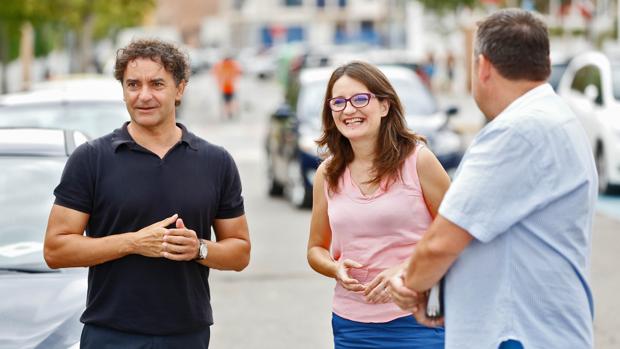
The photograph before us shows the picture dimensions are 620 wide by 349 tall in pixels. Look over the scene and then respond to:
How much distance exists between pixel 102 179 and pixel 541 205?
153 centimetres

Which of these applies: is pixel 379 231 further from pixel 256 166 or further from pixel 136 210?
pixel 256 166

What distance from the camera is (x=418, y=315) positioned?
3.60 meters

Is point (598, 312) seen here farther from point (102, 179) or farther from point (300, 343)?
point (102, 179)

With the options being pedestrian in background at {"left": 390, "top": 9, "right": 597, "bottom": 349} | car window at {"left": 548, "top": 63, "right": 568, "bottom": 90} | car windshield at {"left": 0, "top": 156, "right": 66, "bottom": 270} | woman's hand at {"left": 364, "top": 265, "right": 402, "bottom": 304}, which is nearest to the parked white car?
car window at {"left": 548, "top": 63, "right": 568, "bottom": 90}

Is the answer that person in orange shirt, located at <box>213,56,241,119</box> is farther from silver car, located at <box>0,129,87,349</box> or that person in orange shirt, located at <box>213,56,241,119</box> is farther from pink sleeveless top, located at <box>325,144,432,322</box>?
pink sleeveless top, located at <box>325,144,432,322</box>

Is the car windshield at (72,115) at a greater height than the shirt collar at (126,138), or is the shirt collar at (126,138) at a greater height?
the shirt collar at (126,138)

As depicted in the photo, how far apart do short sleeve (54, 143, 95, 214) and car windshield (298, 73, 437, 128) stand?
11.0 metres

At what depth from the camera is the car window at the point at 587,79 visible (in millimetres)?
17250

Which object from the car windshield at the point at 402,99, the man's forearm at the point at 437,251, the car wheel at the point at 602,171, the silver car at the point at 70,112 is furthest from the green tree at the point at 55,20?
the man's forearm at the point at 437,251

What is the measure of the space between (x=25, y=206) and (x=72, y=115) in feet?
13.3

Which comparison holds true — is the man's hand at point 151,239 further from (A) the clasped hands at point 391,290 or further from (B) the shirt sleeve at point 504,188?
(B) the shirt sleeve at point 504,188

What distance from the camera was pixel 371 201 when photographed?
4.42 metres

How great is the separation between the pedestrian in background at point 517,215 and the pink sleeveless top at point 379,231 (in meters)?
1.00

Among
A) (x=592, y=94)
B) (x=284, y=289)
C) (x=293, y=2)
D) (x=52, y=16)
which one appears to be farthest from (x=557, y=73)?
(x=293, y=2)
